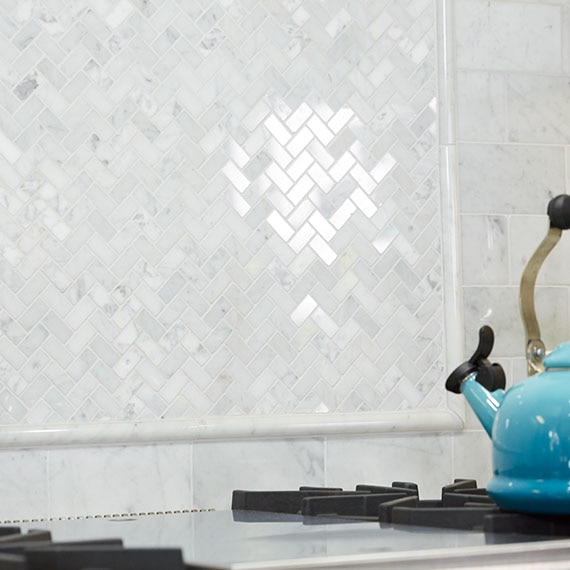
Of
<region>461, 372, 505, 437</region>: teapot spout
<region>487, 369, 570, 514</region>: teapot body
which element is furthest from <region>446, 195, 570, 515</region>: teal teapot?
<region>461, 372, 505, 437</region>: teapot spout

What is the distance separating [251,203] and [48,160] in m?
0.37

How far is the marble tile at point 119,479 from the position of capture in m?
1.90

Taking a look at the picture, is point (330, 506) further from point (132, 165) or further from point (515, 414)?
point (132, 165)

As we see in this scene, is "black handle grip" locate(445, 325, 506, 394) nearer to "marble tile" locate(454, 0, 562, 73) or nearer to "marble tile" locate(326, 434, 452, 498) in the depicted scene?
"marble tile" locate(326, 434, 452, 498)

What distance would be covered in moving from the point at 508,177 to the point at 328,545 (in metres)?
1.43

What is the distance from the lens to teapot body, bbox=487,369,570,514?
3.39 ft

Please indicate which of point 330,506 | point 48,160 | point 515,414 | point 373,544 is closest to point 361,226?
point 48,160

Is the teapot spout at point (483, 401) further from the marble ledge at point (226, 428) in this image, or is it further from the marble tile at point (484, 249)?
the marble tile at point (484, 249)

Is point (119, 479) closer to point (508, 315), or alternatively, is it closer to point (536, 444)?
point (508, 315)

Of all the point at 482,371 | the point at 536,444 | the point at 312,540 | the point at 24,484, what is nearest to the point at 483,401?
the point at 482,371

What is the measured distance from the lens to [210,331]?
2.00m

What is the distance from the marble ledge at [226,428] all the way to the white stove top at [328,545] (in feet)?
2.02

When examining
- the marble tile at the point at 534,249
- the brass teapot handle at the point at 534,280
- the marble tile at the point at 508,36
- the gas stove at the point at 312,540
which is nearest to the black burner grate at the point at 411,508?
the gas stove at the point at 312,540

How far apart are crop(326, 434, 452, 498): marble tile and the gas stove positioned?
603 mm
